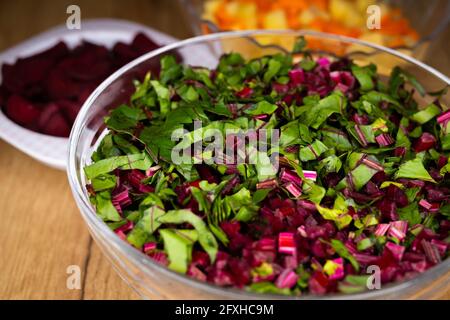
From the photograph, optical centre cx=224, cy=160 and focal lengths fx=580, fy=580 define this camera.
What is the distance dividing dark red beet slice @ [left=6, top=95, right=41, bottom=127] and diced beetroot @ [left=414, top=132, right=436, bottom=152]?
2.93 feet

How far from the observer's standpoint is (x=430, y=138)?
1.07 metres

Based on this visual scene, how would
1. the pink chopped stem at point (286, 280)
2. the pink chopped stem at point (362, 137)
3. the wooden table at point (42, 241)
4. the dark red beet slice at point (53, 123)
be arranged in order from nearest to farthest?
1. the pink chopped stem at point (286, 280)
2. the pink chopped stem at point (362, 137)
3. the wooden table at point (42, 241)
4. the dark red beet slice at point (53, 123)

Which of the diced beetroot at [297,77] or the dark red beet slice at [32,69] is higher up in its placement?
the diced beetroot at [297,77]

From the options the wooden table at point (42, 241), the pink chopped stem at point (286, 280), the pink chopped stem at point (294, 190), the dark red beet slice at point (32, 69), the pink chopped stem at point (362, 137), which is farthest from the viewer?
the dark red beet slice at point (32, 69)

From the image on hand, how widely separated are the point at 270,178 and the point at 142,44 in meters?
0.80

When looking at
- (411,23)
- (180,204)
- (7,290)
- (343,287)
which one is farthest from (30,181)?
(411,23)

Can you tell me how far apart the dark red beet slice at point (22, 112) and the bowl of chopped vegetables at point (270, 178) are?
310mm

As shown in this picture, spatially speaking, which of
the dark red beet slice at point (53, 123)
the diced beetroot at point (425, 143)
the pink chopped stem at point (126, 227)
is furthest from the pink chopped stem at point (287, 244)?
the dark red beet slice at point (53, 123)

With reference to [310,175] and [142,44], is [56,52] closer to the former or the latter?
[142,44]

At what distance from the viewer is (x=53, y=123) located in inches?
54.9

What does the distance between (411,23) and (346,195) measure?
111 centimetres

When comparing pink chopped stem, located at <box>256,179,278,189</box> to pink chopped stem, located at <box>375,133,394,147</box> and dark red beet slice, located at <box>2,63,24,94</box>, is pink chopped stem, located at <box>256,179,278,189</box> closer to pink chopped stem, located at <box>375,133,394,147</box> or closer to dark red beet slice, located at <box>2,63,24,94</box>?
pink chopped stem, located at <box>375,133,394,147</box>

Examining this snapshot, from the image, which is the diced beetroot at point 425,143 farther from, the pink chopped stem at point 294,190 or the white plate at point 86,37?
the white plate at point 86,37

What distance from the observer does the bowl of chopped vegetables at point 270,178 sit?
2.75ft
